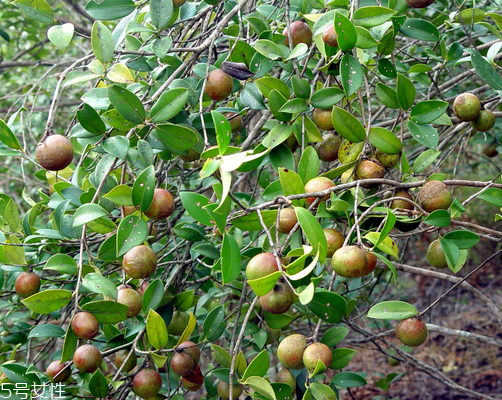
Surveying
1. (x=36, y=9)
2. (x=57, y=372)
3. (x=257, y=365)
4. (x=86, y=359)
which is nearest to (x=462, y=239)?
(x=257, y=365)

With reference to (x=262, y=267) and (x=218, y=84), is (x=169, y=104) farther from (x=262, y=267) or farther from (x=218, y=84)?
(x=262, y=267)

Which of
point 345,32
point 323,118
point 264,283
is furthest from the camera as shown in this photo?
point 323,118

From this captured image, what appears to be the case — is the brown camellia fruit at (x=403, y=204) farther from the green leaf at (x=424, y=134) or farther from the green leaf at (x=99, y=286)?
the green leaf at (x=99, y=286)

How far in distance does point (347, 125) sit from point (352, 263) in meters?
0.38

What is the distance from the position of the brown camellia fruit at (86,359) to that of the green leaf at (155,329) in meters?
0.14

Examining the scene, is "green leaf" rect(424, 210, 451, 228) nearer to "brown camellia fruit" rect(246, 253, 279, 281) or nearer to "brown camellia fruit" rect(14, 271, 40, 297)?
"brown camellia fruit" rect(246, 253, 279, 281)

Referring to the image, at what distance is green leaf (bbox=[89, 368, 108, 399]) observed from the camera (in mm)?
1211

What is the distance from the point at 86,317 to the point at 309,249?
0.57 m

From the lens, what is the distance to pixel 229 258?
98 cm

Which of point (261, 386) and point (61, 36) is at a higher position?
point (61, 36)

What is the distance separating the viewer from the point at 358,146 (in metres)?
1.19

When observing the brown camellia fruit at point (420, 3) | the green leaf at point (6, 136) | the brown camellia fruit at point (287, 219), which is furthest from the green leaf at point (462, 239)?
the green leaf at point (6, 136)

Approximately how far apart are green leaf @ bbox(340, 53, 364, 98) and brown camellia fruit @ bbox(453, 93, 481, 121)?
38cm

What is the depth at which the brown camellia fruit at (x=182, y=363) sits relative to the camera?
1253 mm
